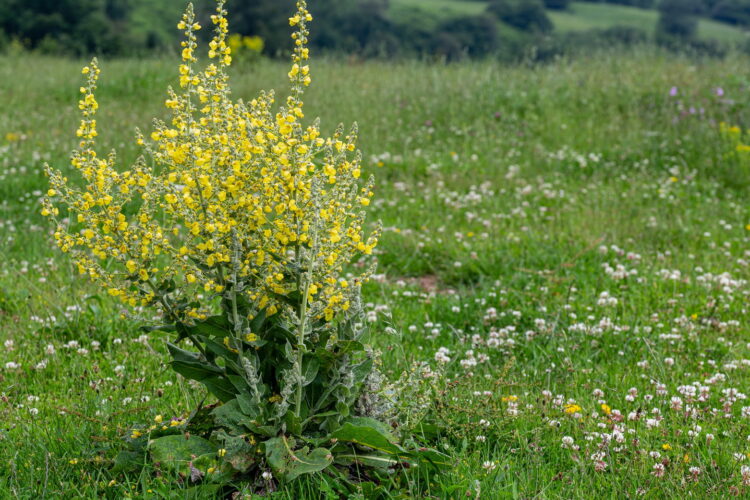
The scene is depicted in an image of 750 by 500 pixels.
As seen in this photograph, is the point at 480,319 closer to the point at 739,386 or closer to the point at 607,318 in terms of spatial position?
the point at 607,318

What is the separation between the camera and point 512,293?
5.64 meters

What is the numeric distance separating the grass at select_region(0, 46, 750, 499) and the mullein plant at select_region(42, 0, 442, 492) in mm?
220

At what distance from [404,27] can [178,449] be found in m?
72.4

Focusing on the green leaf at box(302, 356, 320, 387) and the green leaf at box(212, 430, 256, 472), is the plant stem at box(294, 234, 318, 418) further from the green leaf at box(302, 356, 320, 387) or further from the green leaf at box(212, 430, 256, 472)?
the green leaf at box(212, 430, 256, 472)

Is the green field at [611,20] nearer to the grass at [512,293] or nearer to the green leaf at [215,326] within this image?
the grass at [512,293]

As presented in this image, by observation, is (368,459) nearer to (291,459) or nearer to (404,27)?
(291,459)

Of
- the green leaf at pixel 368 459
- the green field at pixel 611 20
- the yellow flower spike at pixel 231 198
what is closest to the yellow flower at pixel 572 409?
the green leaf at pixel 368 459

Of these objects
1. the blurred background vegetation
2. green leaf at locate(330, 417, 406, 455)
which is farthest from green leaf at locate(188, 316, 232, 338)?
the blurred background vegetation

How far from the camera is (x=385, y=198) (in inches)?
321

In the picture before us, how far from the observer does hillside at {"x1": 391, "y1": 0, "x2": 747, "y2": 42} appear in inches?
3095

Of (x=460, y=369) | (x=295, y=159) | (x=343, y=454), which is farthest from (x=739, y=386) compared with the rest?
(x=295, y=159)

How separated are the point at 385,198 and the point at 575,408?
4.74 metres

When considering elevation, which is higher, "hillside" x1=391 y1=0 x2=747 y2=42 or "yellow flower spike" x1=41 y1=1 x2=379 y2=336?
"hillside" x1=391 y1=0 x2=747 y2=42

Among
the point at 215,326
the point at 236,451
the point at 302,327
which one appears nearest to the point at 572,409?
the point at 302,327
